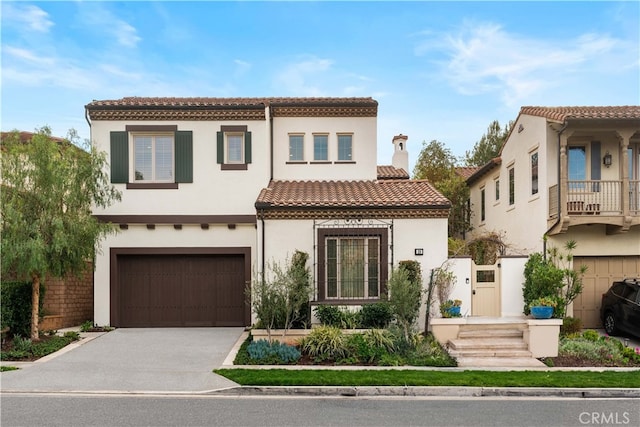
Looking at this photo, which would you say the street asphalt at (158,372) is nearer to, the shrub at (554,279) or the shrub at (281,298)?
the shrub at (281,298)

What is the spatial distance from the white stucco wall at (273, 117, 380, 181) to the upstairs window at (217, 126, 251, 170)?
4.74 ft

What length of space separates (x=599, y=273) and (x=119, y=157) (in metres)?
15.0

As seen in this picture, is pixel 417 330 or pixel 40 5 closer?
pixel 40 5

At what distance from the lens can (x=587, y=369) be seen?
9.74 meters

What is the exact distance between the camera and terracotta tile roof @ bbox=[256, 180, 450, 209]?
41.1 feet

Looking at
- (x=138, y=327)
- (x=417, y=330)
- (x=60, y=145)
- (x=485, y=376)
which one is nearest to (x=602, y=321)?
(x=417, y=330)

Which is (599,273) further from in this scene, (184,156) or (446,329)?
(184,156)

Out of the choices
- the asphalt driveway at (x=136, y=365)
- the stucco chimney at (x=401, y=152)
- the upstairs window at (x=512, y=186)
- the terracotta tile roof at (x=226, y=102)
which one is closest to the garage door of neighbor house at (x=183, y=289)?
the asphalt driveway at (x=136, y=365)

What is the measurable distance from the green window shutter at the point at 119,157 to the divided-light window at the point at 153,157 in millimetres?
282

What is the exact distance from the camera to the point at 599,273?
1447cm

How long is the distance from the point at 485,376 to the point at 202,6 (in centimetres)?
1077

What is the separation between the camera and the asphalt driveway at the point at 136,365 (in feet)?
28.2

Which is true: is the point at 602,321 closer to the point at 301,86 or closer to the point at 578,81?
the point at 578,81

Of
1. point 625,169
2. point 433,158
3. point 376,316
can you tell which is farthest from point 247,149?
point 433,158
